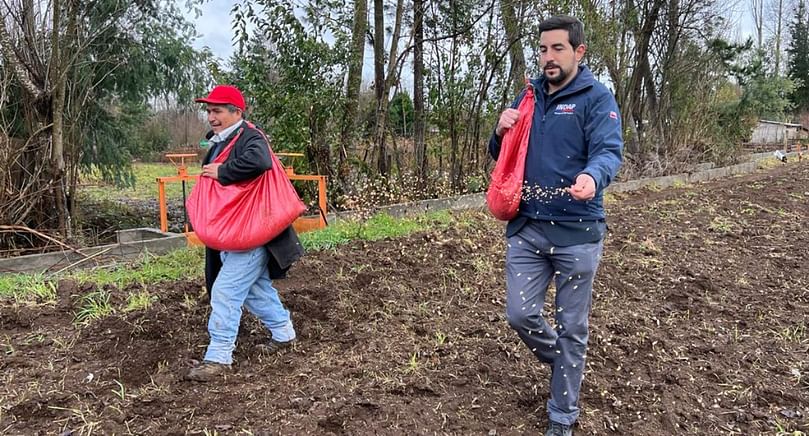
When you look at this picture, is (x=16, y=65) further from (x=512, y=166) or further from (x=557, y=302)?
(x=557, y=302)

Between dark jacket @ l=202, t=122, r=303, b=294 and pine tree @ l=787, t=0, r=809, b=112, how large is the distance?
1707 inches

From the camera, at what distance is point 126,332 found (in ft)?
13.4

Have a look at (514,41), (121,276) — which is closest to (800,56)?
(514,41)

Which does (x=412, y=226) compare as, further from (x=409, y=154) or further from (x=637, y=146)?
(x=637, y=146)

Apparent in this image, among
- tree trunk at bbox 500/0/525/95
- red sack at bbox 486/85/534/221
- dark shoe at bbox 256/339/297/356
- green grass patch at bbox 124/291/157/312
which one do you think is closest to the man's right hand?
red sack at bbox 486/85/534/221

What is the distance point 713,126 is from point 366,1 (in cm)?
1264

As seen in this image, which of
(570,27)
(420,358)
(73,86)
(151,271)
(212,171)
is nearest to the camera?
(570,27)

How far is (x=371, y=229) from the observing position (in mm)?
6832

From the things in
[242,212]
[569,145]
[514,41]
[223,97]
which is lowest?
[242,212]

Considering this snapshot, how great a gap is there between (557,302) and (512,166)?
681 millimetres

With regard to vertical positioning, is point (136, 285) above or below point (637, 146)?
below

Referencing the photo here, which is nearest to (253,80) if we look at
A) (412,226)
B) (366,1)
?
(366,1)

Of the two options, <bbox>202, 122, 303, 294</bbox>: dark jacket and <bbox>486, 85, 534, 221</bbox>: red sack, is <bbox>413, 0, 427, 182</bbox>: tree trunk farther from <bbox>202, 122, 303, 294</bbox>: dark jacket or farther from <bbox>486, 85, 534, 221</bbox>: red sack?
<bbox>486, 85, 534, 221</bbox>: red sack

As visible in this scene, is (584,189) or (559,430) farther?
(559,430)
